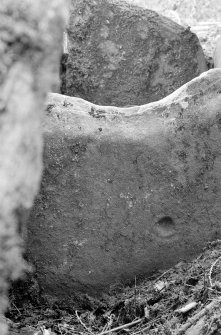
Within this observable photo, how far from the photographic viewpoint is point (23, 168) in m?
1.61

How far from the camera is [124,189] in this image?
252 centimetres

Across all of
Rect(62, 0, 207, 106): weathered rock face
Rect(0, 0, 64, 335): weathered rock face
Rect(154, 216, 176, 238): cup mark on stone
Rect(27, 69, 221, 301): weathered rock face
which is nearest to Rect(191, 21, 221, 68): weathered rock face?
Rect(62, 0, 207, 106): weathered rock face

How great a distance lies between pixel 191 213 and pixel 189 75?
778mm

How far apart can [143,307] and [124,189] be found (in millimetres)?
350

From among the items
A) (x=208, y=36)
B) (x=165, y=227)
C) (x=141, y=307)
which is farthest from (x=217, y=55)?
(x=141, y=307)

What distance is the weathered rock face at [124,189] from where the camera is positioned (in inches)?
98.0

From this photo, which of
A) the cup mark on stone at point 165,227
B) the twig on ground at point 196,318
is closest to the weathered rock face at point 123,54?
the cup mark on stone at point 165,227

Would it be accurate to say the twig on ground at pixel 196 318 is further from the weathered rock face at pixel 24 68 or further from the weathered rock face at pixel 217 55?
the weathered rock face at pixel 217 55

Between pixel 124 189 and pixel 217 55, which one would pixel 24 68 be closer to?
pixel 124 189

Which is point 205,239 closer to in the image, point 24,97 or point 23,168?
point 23,168

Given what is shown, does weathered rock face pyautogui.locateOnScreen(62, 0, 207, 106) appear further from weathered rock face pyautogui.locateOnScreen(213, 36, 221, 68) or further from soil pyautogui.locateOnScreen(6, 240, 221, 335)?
soil pyautogui.locateOnScreen(6, 240, 221, 335)

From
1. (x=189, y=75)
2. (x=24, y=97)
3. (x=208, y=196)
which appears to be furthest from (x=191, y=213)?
(x=24, y=97)

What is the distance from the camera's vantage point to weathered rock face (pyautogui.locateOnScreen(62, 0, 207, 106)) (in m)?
3.13

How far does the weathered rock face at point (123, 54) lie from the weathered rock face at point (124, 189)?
0.58m
